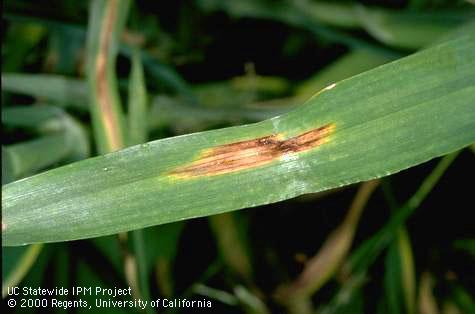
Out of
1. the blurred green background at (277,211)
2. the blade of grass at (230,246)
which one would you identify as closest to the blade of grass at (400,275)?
the blurred green background at (277,211)

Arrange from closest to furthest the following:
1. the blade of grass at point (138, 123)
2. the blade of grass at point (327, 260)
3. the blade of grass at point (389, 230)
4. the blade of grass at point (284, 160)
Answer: the blade of grass at point (284, 160), the blade of grass at point (138, 123), the blade of grass at point (389, 230), the blade of grass at point (327, 260)

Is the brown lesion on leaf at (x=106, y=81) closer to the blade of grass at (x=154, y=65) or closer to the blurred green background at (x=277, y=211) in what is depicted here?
the blurred green background at (x=277, y=211)

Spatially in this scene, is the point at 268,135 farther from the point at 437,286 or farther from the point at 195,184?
the point at 437,286

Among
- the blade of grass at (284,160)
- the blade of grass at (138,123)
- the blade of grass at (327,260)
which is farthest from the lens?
the blade of grass at (327,260)

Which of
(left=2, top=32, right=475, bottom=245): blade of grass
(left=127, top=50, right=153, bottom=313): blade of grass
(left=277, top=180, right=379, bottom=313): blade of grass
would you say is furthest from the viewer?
(left=277, top=180, right=379, bottom=313): blade of grass

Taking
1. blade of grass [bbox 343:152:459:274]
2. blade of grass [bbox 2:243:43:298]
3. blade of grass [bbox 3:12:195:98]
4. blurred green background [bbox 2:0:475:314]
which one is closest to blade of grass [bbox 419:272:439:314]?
blurred green background [bbox 2:0:475:314]

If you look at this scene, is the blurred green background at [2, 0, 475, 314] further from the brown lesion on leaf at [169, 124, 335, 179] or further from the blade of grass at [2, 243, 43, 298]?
the brown lesion on leaf at [169, 124, 335, 179]
